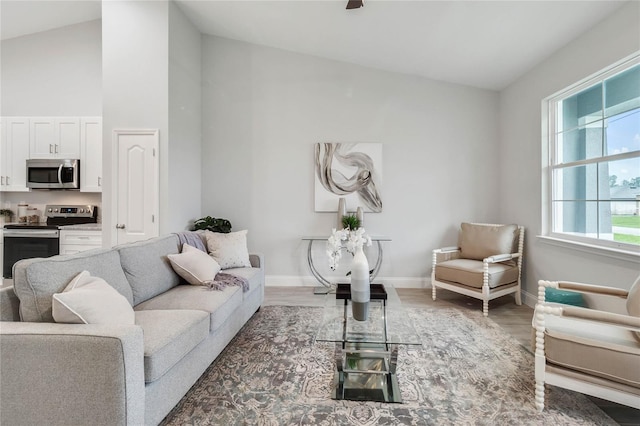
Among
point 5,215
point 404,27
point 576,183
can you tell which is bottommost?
point 5,215

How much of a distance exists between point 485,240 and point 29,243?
6.14 meters

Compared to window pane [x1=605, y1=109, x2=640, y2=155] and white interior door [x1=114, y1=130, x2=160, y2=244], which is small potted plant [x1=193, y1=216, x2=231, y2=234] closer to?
white interior door [x1=114, y1=130, x2=160, y2=244]

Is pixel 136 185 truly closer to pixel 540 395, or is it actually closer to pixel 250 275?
pixel 250 275

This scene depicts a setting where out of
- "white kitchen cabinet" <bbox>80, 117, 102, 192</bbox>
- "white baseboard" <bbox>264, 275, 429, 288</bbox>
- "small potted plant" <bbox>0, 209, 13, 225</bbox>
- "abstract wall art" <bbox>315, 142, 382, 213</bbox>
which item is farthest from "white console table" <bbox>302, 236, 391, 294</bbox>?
"small potted plant" <bbox>0, 209, 13, 225</bbox>

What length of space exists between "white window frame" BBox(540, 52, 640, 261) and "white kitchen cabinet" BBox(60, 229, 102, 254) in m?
5.70

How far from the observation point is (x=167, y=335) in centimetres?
167

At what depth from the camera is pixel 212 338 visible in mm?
2213

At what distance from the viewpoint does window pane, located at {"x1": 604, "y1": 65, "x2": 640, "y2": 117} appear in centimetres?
254

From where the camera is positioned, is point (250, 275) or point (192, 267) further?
point (250, 275)


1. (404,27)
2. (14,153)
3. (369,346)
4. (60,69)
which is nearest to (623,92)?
(404,27)

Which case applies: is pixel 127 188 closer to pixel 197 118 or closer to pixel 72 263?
pixel 197 118

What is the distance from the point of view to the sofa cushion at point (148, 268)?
2.28 metres

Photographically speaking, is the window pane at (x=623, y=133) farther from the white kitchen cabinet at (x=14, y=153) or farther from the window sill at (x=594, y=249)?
the white kitchen cabinet at (x=14, y=153)

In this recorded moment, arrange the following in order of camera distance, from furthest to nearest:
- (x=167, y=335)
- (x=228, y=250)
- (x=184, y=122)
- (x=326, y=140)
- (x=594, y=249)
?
(x=326, y=140)
(x=184, y=122)
(x=228, y=250)
(x=594, y=249)
(x=167, y=335)
